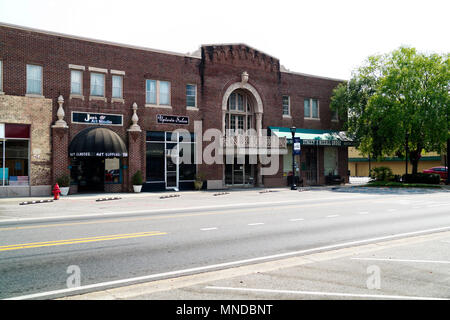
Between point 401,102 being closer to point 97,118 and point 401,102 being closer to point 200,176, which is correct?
point 200,176

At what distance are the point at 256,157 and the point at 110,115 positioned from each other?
13088mm

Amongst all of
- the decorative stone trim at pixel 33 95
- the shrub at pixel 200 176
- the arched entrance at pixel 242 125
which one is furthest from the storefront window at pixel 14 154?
the arched entrance at pixel 242 125

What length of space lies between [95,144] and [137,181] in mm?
4001

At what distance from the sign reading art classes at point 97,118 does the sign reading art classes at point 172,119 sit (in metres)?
2.83

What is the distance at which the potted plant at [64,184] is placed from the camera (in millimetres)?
24812

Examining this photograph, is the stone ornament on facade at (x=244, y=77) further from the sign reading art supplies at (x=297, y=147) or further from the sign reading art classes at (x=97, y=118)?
the sign reading art classes at (x=97, y=118)

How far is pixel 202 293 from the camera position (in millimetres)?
5598

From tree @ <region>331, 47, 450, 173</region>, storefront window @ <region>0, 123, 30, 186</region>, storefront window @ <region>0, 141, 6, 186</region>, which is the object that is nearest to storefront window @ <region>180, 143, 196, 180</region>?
storefront window @ <region>0, 123, 30, 186</region>

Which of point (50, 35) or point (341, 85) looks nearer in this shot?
point (50, 35)

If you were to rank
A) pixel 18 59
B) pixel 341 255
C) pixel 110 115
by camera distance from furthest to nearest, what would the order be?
pixel 110 115
pixel 18 59
pixel 341 255

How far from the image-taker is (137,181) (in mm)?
27578

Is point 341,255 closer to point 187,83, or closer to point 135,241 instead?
point 135,241

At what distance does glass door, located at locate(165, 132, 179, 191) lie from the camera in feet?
97.2
